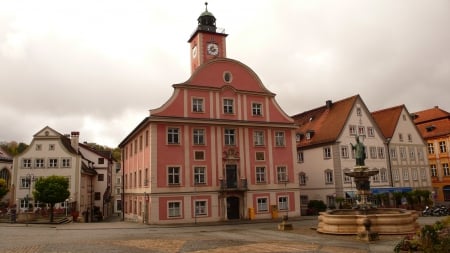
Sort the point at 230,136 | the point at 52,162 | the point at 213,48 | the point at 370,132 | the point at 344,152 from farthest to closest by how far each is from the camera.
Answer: the point at 370,132, the point at 52,162, the point at 213,48, the point at 344,152, the point at 230,136

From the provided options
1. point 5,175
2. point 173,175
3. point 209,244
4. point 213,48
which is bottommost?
point 209,244

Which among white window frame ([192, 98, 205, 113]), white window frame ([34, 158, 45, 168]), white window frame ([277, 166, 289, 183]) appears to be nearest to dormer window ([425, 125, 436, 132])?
white window frame ([277, 166, 289, 183])

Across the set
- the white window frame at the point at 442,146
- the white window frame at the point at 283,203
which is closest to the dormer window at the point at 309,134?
the white window frame at the point at 283,203

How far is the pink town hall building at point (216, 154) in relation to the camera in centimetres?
3275

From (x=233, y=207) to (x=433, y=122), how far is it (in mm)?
41366

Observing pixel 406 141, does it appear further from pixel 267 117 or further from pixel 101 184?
pixel 101 184

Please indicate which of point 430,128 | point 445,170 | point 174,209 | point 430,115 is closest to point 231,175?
point 174,209

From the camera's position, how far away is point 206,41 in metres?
44.1

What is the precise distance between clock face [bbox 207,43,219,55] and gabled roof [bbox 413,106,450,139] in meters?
34.2

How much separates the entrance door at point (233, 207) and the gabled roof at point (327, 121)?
48.4ft

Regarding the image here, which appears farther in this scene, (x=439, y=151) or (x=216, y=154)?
(x=439, y=151)

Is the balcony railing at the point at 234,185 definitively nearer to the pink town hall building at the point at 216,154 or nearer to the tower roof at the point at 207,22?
the pink town hall building at the point at 216,154

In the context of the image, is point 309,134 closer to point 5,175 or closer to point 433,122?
point 433,122

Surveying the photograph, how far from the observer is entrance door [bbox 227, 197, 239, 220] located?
34.7 m
